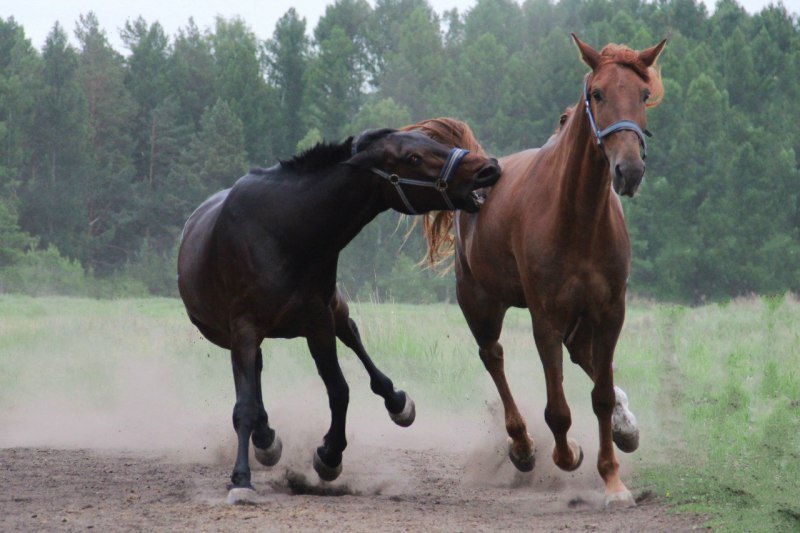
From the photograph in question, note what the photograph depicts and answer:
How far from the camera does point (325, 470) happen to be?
23.4 feet

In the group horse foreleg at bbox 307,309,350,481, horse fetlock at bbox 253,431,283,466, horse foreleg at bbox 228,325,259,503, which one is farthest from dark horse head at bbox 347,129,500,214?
horse fetlock at bbox 253,431,283,466

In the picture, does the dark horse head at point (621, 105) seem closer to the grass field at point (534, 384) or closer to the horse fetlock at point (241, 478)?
the grass field at point (534, 384)

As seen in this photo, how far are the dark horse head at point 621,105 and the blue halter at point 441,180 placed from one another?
839mm

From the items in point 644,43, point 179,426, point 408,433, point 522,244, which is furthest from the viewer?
point 644,43

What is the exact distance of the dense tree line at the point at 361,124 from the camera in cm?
3903

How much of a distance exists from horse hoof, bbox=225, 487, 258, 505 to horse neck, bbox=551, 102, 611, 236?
2355 millimetres

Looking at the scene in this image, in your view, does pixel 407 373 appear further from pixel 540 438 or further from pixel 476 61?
pixel 476 61

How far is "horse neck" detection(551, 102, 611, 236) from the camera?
6.11 metres

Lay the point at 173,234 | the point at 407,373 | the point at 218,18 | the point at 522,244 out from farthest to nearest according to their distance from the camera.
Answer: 1. the point at 218,18
2. the point at 173,234
3. the point at 407,373
4. the point at 522,244

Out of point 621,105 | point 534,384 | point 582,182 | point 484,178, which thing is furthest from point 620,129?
point 534,384

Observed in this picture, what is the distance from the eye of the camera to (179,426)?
1101 cm

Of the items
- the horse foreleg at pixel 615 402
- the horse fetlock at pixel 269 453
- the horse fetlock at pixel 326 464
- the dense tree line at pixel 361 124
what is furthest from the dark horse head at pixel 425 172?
the dense tree line at pixel 361 124

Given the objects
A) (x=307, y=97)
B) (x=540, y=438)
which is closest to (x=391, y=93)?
(x=307, y=97)

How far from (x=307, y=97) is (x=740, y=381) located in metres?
43.1
